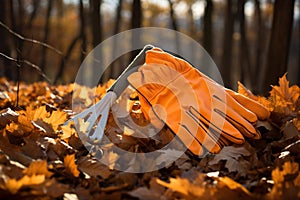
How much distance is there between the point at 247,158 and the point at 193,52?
2201 cm

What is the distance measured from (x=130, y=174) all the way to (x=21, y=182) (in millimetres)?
582

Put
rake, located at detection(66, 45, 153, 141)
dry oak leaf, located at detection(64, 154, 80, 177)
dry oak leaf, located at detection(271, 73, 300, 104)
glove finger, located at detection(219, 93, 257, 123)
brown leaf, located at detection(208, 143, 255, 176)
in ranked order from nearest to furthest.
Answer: dry oak leaf, located at detection(64, 154, 80, 177) → brown leaf, located at detection(208, 143, 255, 176) → rake, located at detection(66, 45, 153, 141) → glove finger, located at detection(219, 93, 257, 123) → dry oak leaf, located at detection(271, 73, 300, 104)

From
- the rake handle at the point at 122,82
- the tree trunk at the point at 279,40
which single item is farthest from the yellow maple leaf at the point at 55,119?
the tree trunk at the point at 279,40

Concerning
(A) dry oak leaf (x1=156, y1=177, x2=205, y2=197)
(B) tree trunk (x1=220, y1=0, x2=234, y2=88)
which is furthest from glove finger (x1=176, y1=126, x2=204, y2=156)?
(B) tree trunk (x1=220, y1=0, x2=234, y2=88)

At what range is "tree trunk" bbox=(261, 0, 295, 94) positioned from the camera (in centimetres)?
484

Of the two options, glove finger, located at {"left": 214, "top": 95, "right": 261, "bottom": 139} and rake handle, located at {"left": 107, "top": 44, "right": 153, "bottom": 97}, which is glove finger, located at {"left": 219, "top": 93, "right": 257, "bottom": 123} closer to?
glove finger, located at {"left": 214, "top": 95, "right": 261, "bottom": 139}

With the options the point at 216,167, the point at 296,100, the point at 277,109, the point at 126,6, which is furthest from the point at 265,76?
the point at 126,6

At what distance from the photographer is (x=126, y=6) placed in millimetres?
19453

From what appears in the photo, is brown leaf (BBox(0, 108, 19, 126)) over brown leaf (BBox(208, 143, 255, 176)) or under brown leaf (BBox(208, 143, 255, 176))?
over

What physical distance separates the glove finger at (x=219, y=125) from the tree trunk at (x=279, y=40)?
2.86 m

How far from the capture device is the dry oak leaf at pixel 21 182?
1.52 meters

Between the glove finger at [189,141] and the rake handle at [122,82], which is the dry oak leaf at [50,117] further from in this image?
the glove finger at [189,141]

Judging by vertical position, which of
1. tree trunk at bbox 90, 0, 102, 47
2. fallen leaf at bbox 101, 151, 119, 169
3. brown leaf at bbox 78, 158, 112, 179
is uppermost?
tree trunk at bbox 90, 0, 102, 47

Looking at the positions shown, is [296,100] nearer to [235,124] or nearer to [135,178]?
[235,124]
